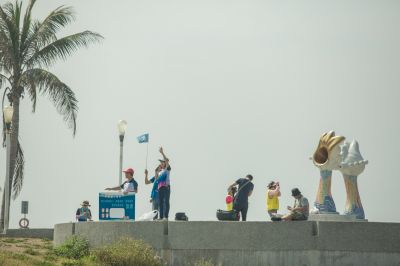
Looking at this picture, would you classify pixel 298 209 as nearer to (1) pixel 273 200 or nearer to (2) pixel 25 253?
(1) pixel 273 200

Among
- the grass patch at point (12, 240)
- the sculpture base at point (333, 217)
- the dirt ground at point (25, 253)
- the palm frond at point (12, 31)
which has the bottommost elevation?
the dirt ground at point (25, 253)

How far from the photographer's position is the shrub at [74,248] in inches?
1057

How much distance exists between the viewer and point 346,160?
30188mm

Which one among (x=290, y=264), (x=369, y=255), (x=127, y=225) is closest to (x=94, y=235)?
(x=127, y=225)

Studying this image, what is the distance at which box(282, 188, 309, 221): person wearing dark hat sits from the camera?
2620cm

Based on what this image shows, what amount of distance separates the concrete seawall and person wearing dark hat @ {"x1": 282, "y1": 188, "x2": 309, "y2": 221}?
14.6 inches

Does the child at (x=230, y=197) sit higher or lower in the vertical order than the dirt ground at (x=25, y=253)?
higher

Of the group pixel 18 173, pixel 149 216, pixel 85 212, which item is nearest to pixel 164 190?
pixel 149 216

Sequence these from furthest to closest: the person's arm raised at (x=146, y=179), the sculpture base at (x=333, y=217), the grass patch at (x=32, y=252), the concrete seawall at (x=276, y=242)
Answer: the person's arm raised at (x=146, y=179)
the sculpture base at (x=333, y=217)
the grass patch at (x=32, y=252)
the concrete seawall at (x=276, y=242)

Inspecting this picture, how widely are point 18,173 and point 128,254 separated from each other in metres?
13.6

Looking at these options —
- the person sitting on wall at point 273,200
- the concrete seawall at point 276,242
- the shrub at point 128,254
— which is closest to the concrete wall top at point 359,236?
the concrete seawall at point 276,242

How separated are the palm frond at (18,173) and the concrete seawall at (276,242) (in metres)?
12.9

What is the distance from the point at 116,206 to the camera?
2838 centimetres

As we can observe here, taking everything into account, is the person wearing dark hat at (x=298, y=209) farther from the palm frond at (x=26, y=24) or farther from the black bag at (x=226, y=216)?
the palm frond at (x=26, y=24)
